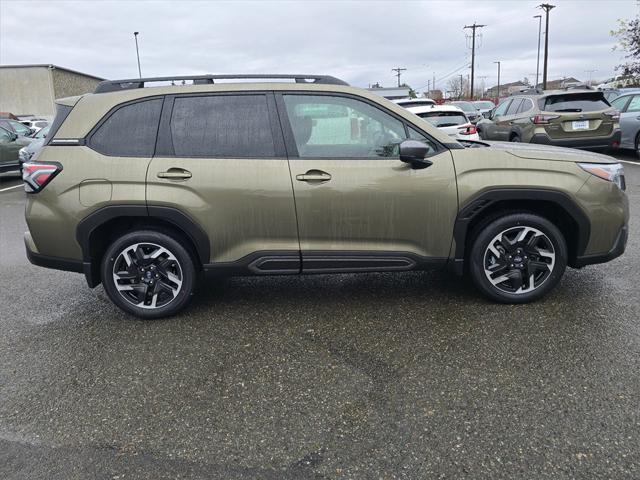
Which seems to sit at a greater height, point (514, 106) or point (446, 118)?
point (514, 106)

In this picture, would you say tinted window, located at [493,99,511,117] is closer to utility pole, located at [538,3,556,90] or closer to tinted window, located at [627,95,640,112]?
tinted window, located at [627,95,640,112]

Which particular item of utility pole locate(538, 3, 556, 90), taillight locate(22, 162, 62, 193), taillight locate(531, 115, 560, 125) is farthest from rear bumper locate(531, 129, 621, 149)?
utility pole locate(538, 3, 556, 90)

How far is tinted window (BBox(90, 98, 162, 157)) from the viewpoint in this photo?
12.5ft

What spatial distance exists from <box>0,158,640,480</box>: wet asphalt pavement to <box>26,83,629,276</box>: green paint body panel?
57 cm

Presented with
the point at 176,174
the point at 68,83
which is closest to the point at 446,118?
the point at 176,174

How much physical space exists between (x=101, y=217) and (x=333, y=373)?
2032 millimetres

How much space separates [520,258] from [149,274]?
2.82 m

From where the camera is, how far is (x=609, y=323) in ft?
11.8

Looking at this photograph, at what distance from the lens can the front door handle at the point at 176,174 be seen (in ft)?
12.2

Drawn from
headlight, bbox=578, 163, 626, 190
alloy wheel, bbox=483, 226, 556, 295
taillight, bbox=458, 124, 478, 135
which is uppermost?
taillight, bbox=458, 124, 478, 135

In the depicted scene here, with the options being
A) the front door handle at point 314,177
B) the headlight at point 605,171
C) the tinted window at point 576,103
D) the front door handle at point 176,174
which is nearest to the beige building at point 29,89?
the tinted window at point 576,103

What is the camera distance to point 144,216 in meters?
3.80

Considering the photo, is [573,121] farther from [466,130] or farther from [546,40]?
[546,40]

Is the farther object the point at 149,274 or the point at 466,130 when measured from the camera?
the point at 466,130
